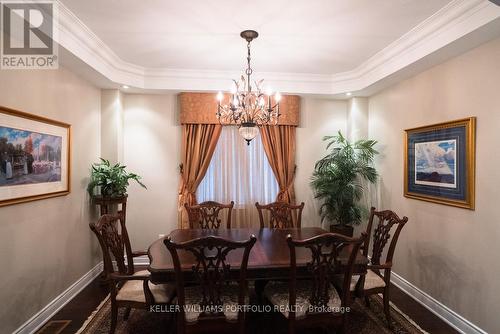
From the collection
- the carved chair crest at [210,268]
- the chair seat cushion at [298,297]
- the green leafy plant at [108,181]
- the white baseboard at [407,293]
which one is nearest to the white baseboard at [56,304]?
the white baseboard at [407,293]

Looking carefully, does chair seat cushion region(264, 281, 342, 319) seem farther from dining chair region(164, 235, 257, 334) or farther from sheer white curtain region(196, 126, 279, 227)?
sheer white curtain region(196, 126, 279, 227)

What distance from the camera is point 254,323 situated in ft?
8.39

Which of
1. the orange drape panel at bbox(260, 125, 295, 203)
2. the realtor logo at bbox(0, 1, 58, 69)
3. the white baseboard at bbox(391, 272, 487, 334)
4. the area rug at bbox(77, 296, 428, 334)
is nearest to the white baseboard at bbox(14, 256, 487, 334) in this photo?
the white baseboard at bbox(391, 272, 487, 334)

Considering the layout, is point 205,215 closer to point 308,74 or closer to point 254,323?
point 254,323

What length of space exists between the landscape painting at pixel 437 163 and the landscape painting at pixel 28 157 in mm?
3901

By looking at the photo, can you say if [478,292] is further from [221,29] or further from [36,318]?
[36,318]

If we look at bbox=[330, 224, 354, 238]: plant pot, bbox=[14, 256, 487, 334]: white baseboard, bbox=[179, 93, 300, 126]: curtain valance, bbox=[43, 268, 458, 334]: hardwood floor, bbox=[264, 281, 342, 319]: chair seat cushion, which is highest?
bbox=[179, 93, 300, 126]: curtain valance

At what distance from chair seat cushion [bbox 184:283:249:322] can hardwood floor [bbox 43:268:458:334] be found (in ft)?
4.10

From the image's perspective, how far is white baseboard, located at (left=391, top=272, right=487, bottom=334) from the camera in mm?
2436

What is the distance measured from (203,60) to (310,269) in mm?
2744

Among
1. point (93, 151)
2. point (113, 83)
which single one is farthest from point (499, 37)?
point (93, 151)

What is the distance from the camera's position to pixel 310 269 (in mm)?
1925

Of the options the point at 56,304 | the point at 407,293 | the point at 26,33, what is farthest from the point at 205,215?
the point at 407,293

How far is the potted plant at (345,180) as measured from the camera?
377cm
